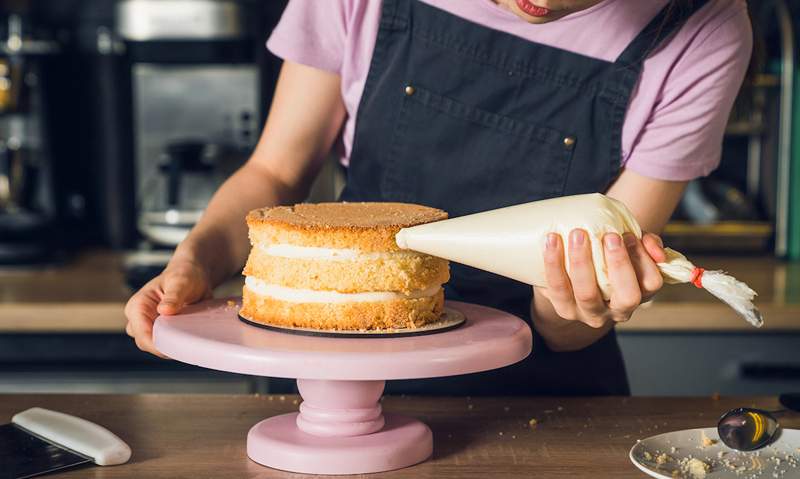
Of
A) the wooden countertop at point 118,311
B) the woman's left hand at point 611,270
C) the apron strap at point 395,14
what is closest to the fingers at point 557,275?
the woman's left hand at point 611,270

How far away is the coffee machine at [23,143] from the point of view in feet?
7.62

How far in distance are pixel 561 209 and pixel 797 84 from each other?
1753 millimetres

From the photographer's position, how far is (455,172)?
145 centimetres

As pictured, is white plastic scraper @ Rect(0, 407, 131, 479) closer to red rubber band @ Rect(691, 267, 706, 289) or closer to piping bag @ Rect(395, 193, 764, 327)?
piping bag @ Rect(395, 193, 764, 327)

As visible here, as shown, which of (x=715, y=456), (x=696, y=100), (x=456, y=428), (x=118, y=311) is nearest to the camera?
(x=715, y=456)

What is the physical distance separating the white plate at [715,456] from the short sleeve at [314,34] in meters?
0.69

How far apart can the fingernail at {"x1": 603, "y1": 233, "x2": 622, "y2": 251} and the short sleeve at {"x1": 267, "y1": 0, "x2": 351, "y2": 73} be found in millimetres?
623

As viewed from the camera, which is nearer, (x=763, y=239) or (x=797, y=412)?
(x=797, y=412)

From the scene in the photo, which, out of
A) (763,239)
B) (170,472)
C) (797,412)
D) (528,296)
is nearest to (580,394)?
(528,296)

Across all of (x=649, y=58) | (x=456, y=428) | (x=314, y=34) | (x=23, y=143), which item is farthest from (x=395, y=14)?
(x=23, y=143)

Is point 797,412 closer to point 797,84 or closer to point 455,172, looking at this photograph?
point 455,172

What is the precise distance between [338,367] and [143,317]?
31 centimetres

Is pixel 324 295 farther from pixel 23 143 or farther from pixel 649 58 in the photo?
pixel 23 143

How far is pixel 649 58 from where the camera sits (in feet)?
4.43
